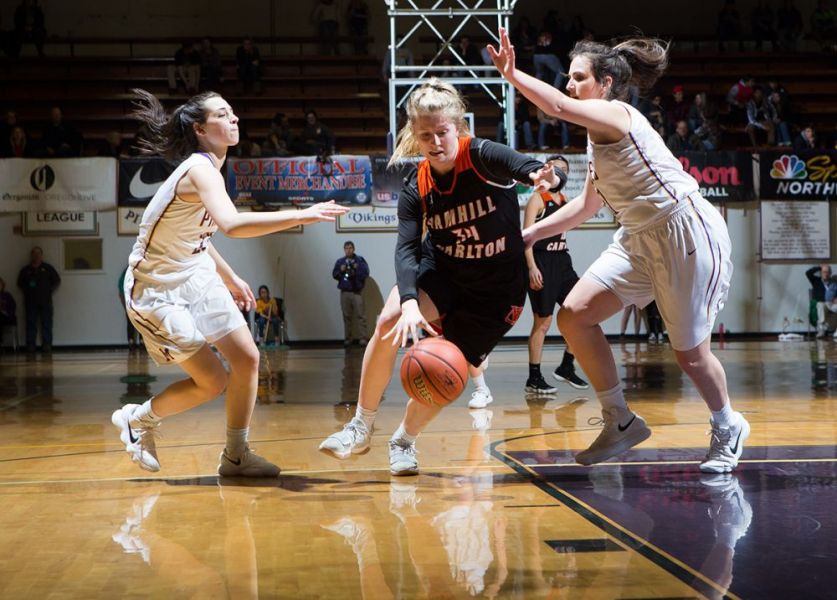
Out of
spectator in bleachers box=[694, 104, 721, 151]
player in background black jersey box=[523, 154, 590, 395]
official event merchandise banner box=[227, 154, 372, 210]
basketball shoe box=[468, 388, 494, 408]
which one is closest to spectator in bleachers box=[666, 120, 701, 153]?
spectator in bleachers box=[694, 104, 721, 151]

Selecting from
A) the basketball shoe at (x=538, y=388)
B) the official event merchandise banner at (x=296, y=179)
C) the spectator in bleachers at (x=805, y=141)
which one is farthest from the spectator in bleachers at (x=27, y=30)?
the basketball shoe at (x=538, y=388)

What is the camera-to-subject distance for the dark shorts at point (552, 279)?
26.3 ft

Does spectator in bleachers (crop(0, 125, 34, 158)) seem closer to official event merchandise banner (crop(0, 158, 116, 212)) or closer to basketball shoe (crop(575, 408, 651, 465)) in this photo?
official event merchandise banner (crop(0, 158, 116, 212))

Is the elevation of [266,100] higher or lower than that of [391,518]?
higher

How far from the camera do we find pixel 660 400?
288 inches

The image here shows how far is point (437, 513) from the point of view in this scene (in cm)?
359

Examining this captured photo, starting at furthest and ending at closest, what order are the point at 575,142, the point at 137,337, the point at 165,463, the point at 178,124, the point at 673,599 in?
the point at 575,142 < the point at 137,337 < the point at 165,463 < the point at 178,124 < the point at 673,599

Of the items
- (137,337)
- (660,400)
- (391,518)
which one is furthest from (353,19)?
(391,518)

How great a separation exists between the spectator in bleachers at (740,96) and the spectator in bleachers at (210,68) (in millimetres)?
9642

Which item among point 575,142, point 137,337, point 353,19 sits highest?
point 353,19

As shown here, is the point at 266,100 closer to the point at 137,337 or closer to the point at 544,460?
the point at 137,337

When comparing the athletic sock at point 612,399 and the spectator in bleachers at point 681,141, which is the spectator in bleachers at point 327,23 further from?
the athletic sock at point 612,399

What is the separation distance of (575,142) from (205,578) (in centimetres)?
1678

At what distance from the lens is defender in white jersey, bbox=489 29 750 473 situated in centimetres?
409
